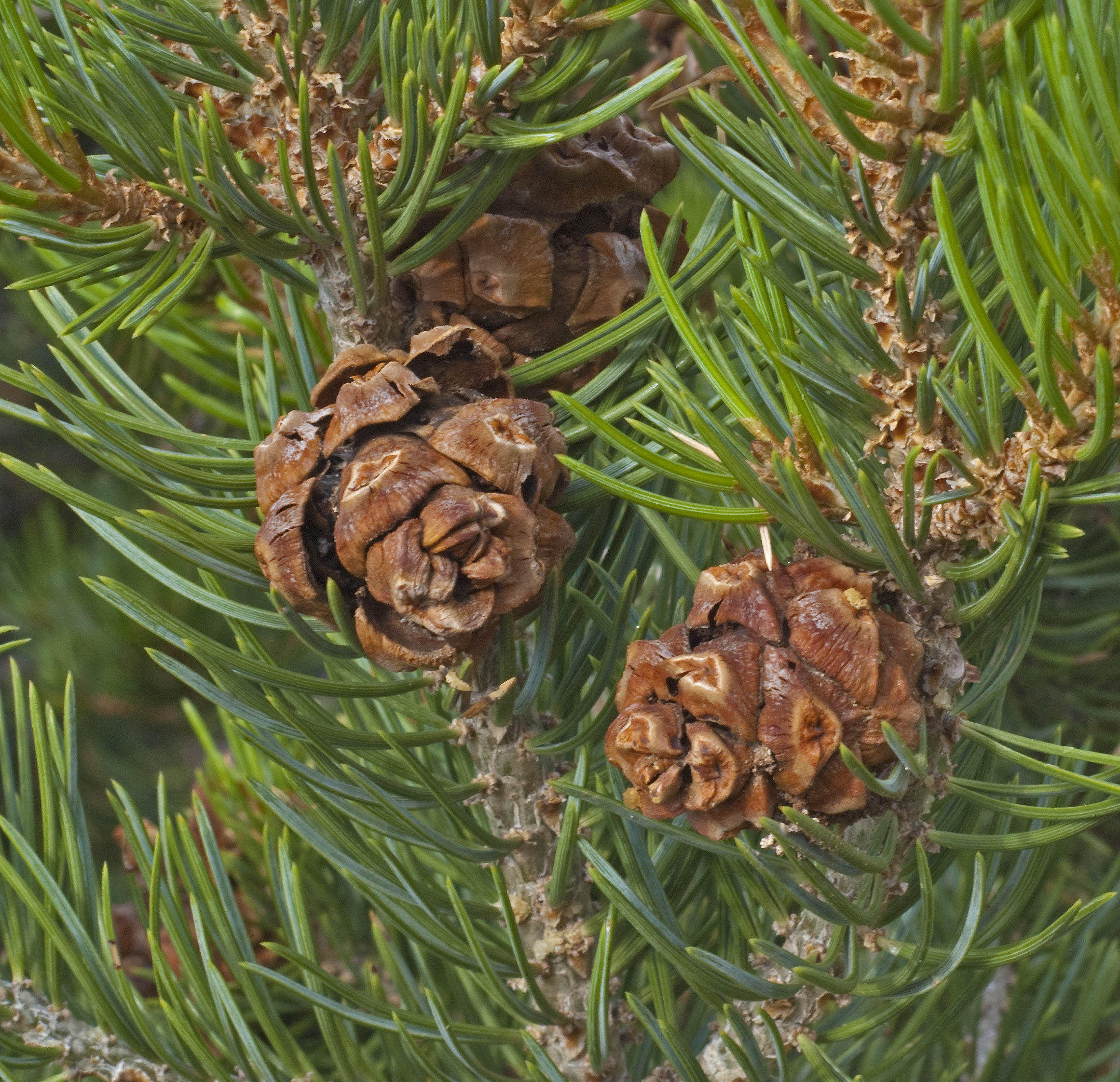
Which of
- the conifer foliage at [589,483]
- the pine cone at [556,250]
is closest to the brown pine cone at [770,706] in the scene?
the conifer foliage at [589,483]

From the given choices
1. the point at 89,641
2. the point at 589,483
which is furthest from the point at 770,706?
the point at 89,641

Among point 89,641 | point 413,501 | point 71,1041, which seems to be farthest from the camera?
point 89,641

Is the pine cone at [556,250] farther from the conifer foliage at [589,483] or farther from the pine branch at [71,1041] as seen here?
the pine branch at [71,1041]

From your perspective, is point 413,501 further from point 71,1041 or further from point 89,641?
point 89,641

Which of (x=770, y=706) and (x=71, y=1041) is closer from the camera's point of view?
(x=770, y=706)

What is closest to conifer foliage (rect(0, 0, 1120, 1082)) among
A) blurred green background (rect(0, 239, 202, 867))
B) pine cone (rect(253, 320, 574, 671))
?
pine cone (rect(253, 320, 574, 671))

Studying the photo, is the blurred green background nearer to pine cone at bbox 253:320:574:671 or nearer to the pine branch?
the pine branch

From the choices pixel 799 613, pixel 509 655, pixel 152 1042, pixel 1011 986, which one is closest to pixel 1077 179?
pixel 799 613
